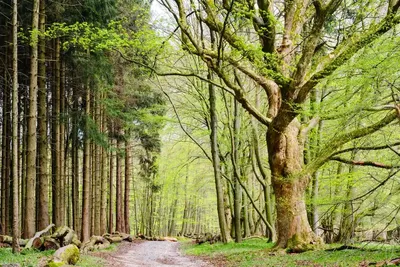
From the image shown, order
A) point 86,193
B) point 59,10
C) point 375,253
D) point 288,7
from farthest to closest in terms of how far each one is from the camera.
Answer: point 86,193 → point 59,10 → point 288,7 → point 375,253

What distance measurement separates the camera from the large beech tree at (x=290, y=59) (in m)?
8.62

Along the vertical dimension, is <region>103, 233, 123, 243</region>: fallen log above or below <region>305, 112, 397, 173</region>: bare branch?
below

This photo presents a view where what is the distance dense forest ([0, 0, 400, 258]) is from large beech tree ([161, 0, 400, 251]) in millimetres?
39

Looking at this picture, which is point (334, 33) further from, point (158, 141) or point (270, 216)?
point (158, 141)

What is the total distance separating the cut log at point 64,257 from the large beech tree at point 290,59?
523 cm

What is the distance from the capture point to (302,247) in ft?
33.8

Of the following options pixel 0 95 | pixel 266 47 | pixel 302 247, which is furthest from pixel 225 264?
pixel 0 95

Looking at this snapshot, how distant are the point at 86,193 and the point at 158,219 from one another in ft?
85.2

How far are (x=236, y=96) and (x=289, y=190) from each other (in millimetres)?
2980

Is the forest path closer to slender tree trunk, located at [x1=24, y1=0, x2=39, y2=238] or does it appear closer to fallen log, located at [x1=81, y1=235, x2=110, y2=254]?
fallen log, located at [x1=81, y1=235, x2=110, y2=254]

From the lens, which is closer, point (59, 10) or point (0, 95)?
point (59, 10)

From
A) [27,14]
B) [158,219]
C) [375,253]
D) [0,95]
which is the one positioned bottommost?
[158,219]

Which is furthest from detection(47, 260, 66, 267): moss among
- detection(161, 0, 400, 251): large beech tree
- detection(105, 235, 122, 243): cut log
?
detection(105, 235, 122, 243): cut log

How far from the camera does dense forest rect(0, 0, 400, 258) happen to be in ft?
27.2
